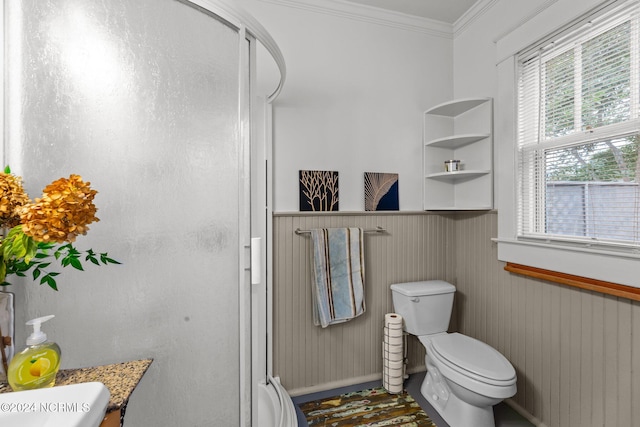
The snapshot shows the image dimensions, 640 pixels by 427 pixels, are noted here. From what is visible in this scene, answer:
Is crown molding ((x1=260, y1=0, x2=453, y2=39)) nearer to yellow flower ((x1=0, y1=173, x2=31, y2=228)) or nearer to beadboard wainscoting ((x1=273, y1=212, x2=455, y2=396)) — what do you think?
beadboard wainscoting ((x1=273, y1=212, x2=455, y2=396))

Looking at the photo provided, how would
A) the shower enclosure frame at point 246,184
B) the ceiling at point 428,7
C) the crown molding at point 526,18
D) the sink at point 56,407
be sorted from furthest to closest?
the ceiling at point 428,7 < the crown molding at point 526,18 < the shower enclosure frame at point 246,184 < the sink at point 56,407

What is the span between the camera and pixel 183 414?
81 cm

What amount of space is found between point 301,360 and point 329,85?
6.05 feet

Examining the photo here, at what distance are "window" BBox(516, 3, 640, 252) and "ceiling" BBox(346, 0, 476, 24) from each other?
66cm

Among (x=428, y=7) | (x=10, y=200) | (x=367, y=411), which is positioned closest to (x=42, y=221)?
(x=10, y=200)

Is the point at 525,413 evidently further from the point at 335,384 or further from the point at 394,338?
the point at 335,384

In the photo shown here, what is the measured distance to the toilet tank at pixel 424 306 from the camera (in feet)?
6.40

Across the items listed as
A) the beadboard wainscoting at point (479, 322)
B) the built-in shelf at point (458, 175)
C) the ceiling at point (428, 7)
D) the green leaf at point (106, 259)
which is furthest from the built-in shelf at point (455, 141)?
the green leaf at point (106, 259)

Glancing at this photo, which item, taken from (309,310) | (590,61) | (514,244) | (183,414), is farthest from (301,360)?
(590,61)

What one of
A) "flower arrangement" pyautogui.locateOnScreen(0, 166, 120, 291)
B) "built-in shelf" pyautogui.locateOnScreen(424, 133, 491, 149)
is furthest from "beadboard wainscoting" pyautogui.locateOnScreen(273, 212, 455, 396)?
"flower arrangement" pyautogui.locateOnScreen(0, 166, 120, 291)

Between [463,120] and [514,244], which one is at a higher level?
[463,120]

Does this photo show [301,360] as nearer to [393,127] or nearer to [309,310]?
[309,310]

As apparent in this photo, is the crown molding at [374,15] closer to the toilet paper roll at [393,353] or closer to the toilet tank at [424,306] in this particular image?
the toilet tank at [424,306]

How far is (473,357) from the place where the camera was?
159 cm
